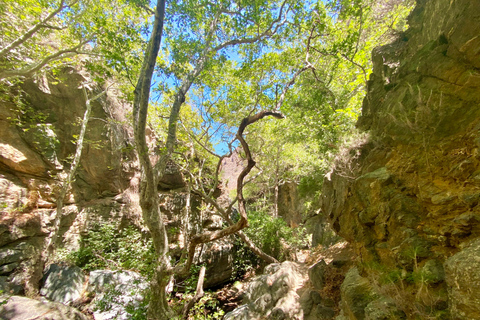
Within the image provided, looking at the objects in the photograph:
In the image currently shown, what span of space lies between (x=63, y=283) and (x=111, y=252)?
1.67 meters

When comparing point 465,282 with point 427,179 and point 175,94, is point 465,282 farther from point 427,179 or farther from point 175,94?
point 175,94

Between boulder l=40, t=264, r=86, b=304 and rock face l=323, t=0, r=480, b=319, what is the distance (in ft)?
29.1

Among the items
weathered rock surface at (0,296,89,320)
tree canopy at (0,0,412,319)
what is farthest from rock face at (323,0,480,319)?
weathered rock surface at (0,296,89,320)

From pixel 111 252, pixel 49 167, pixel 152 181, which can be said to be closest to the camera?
pixel 152 181

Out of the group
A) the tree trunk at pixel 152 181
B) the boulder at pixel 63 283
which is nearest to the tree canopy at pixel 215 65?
the tree trunk at pixel 152 181

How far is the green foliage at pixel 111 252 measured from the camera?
597 centimetres

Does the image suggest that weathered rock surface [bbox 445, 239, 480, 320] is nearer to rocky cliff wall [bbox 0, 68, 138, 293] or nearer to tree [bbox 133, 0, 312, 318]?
tree [bbox 133, 0, 312, 318]

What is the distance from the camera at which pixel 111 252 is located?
27.4 feet

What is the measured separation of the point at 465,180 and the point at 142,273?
704 centimetres

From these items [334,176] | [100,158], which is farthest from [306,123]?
[100,158]

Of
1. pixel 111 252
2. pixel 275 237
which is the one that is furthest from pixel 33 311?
pixel 275 237

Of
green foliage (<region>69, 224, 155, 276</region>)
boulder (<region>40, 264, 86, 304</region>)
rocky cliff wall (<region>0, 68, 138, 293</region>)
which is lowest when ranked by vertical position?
boulder (<region>40, 264, 86, 304</region>)

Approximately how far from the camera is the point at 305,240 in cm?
988

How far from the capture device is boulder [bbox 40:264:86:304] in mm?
6766
